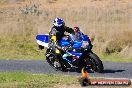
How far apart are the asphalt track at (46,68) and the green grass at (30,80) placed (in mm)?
1564

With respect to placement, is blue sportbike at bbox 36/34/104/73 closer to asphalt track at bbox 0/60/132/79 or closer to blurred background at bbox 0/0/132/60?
asphalt track at bbox 0/60/132/79

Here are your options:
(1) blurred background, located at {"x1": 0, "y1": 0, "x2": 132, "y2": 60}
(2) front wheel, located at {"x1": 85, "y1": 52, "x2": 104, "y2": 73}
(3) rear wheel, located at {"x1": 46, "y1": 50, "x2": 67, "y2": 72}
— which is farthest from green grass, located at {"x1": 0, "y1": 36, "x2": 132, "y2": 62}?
(2) front wheel, located at {"x1": 85, "y1": 52, "x2": 104, "y2": 73}

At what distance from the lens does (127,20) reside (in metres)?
30.8

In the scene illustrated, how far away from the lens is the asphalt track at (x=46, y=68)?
15.7 meters

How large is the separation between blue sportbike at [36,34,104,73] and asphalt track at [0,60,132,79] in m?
0.26

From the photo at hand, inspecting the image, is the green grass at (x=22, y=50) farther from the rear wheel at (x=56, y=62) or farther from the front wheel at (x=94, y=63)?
the front wheel at (x=94, y=63)

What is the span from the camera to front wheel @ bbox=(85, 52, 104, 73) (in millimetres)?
15727

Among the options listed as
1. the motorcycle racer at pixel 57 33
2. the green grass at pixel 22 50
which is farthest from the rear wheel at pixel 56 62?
the green grass at pixel 22 50

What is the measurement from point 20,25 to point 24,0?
96.8 ft

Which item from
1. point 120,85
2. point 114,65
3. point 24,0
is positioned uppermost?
point 120,85

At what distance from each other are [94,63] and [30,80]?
9.54ft

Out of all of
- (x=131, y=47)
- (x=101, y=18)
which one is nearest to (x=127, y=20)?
(x=101, y=18)

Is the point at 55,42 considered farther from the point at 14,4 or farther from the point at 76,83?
the point at 14,4

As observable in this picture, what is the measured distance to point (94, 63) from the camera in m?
15.8
